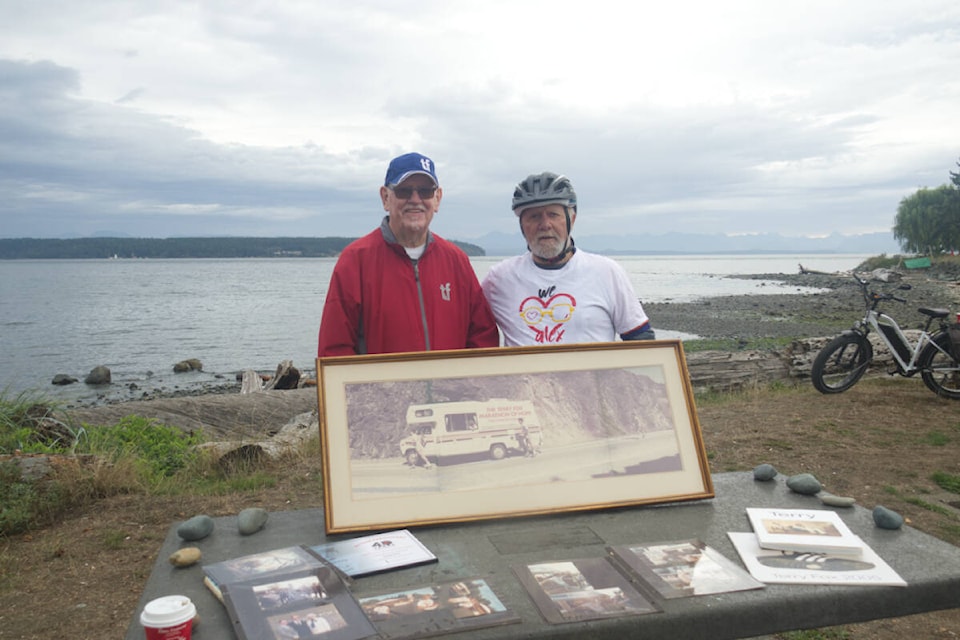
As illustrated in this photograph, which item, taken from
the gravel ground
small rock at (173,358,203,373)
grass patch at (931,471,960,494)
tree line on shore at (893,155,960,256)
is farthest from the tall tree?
grass patch at (931,471,960,494)

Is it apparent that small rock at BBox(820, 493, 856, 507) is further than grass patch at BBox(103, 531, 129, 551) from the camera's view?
No

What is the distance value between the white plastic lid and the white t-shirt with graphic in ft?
8.36

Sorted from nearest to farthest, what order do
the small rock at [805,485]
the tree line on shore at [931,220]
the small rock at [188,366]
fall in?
the small rock at [805,485]
the small rock at [188,366]
the tree line on shore at [931,220]

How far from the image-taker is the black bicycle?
9805mm

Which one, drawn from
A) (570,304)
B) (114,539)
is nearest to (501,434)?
(570,304)

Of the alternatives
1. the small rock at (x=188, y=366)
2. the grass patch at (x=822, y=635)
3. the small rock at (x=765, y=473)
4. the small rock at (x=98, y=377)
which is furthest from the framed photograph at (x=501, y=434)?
the small rock at (x=188, y=366)

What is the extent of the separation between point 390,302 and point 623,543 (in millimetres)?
2008

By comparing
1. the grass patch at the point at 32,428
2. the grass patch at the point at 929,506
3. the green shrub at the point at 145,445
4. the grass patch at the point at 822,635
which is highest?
the grass patch at the point at 32,428

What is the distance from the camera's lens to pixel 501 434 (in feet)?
8.55

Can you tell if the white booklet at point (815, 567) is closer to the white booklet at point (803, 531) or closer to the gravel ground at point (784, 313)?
the white booklet at point (803, 531)

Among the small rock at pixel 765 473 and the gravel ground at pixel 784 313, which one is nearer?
the small rock at pixel 765 473

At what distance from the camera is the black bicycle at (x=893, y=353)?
980 centimetres

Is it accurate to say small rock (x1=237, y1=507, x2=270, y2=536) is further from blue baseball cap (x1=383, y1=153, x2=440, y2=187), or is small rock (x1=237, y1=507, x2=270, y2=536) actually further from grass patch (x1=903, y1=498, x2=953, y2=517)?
grass patch (x1=903, y1=498, x2=953, y2=517)

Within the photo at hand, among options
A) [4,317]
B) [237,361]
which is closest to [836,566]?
[237,361]
